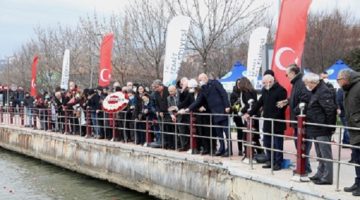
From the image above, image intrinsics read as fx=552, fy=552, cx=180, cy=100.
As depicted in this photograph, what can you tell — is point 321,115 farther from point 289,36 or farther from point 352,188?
point 289,36

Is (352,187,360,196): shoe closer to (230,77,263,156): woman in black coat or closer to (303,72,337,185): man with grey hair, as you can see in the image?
(303,72,337,185): man with grey hair

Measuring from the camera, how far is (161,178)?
12.4 m

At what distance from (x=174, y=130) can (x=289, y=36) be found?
403 centimetres

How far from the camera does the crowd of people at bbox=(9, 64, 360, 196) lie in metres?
8.22

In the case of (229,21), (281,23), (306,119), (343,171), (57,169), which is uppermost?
(229,21)

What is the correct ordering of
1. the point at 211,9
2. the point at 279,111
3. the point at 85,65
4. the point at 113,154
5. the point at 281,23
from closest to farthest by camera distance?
the point at 279,111, the point at 281,23, the point at 113,154, the point at 211,9, the point at 85,65

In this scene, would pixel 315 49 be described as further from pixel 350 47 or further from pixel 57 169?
pixel 57 169

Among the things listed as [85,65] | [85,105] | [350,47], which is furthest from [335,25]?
[85,105]

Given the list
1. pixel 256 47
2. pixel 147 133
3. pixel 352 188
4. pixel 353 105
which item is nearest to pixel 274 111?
pixel 353 105

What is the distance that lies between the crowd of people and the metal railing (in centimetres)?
2

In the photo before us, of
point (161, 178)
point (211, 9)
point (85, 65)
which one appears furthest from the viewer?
point (85, 65)

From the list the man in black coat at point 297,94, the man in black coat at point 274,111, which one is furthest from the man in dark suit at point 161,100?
the man in black coat at point 297,94

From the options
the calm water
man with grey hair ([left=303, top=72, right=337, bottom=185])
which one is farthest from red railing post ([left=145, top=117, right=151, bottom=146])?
man with grey hair ([left=303, top=72, right=337, bottom=185])

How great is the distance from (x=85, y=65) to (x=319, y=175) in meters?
34.2
